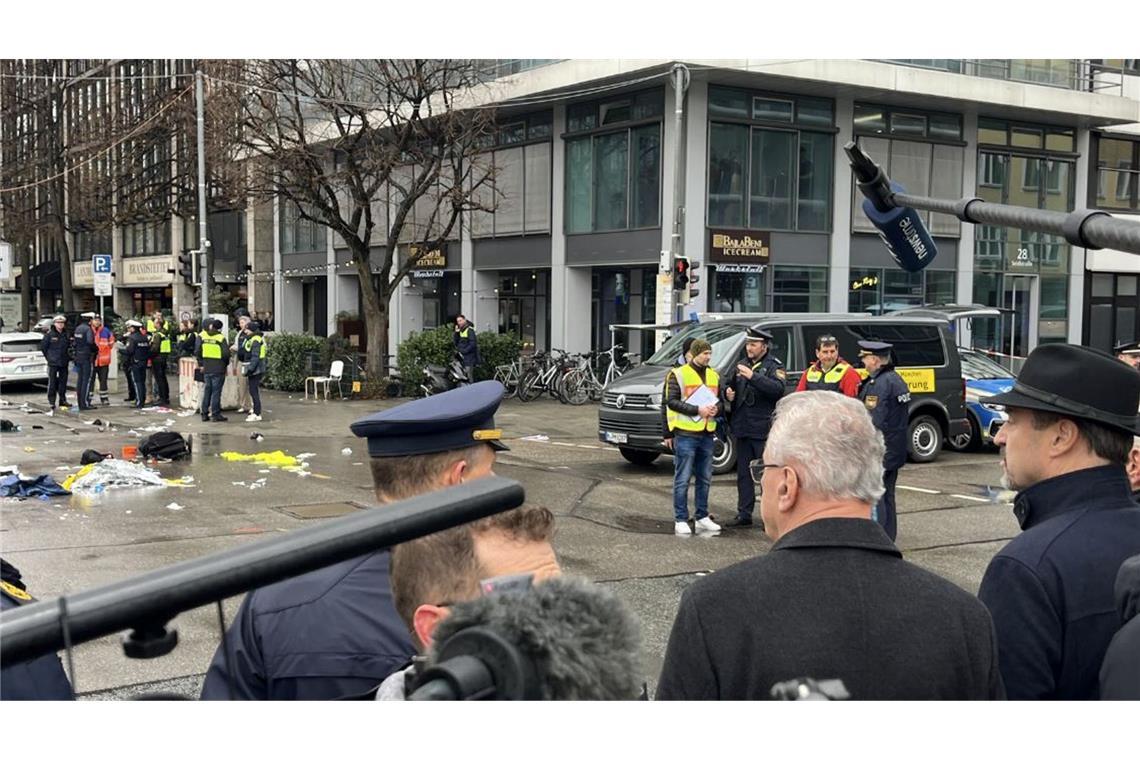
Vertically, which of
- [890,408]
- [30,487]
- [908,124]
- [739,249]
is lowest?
[30,487]

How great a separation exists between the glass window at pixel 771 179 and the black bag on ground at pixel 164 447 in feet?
52.3

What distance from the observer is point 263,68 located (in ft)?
75.6

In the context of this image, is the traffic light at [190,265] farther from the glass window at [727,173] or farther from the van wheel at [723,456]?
the van wheel at [723,456]

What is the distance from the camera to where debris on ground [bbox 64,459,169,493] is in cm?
1227

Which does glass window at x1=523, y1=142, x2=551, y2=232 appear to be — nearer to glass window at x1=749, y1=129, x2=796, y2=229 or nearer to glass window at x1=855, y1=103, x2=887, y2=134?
glass window at x1=749, y1=129, x2=796, y2=229

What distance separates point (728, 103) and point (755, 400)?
17.0 meters

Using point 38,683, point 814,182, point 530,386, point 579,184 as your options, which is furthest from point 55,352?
point 38,683

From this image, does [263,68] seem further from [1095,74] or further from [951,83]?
[1095,74]

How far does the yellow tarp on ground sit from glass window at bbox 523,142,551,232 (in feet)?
49.5

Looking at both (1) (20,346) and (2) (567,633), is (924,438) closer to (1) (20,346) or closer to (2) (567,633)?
(2) (567,633)

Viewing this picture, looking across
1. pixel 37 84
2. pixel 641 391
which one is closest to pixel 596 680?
pixel 641 391

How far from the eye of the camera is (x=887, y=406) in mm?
9586

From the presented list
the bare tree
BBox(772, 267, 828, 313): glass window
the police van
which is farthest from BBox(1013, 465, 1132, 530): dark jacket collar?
BBox(772, 267, 828, 313): glass window
